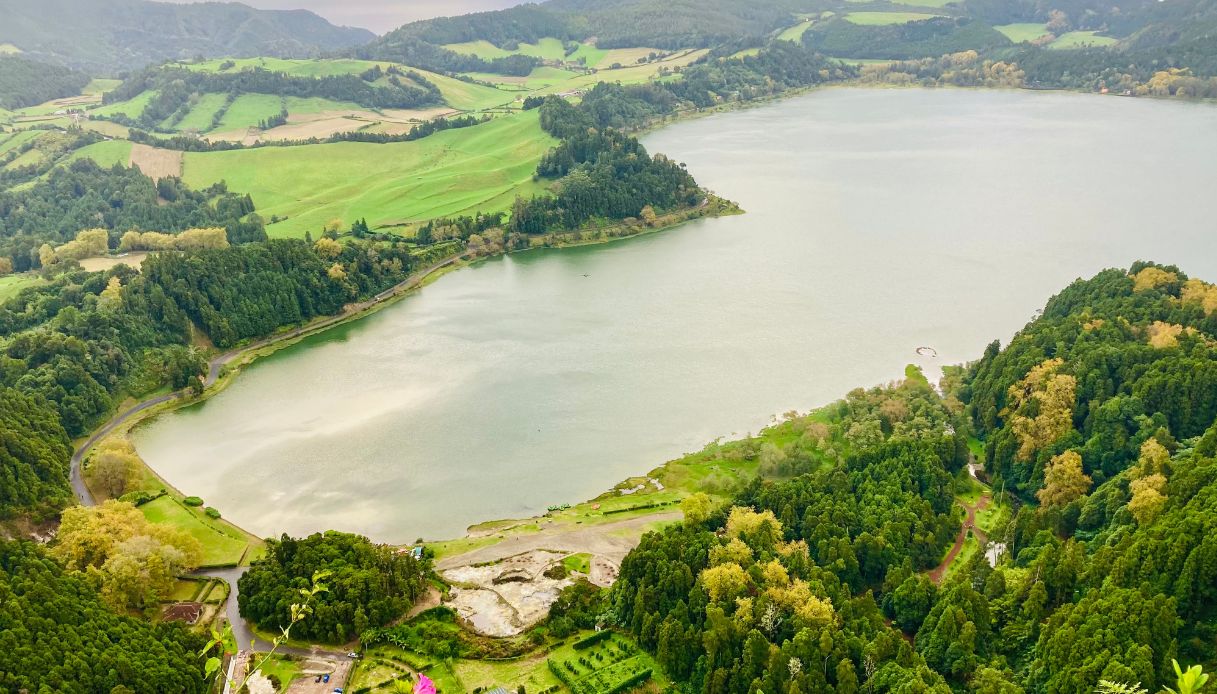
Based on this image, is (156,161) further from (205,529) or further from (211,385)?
(205,529)

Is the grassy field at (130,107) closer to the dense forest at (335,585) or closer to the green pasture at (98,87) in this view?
the green pasture at (98,87)

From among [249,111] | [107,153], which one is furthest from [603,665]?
[249,111]

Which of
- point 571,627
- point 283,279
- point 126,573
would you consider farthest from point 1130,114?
point 126,573

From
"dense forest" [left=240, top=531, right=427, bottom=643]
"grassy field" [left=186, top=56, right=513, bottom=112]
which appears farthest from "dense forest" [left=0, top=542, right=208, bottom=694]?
"grassy field" [left=186, top=56, right=513, bottom=112]

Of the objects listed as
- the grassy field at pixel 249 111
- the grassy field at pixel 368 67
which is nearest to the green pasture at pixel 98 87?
the grassy field at pixel 368 67

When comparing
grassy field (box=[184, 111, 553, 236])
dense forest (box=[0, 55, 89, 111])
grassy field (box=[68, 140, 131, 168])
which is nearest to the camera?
grassy field (box=[184, 111, 553, 236])

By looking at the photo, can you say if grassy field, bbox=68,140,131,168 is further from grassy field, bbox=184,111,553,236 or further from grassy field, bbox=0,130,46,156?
grassy field, bbox=0,130,46,156

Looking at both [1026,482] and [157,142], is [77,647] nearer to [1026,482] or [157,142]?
[1026,482]
